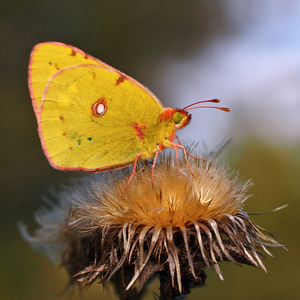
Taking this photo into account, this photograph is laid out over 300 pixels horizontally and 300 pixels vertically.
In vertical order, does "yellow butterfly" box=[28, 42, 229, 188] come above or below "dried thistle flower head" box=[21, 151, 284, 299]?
above

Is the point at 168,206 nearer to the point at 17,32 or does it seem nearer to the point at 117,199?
the point at 117,199

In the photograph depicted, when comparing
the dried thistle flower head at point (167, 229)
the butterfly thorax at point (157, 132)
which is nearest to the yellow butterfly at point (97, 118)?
the butterfly thorax at point (157, 132)

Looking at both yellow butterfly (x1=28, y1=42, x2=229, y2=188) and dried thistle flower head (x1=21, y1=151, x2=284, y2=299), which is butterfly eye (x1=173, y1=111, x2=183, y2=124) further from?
dried thistle flower head (x1=21, y1=151, x2=284, y2=299)

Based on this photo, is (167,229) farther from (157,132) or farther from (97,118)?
(97,118)

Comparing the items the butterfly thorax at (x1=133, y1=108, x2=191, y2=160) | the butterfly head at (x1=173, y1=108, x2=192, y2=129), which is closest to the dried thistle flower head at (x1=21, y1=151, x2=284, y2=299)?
the butterfly thorax at (x1=133, y1=108, x2=191, y2=160)

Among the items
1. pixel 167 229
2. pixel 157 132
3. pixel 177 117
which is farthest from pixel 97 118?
pixel 167 229

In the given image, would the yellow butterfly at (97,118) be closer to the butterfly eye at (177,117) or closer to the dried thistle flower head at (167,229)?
the butterfly eye at (177,117)
